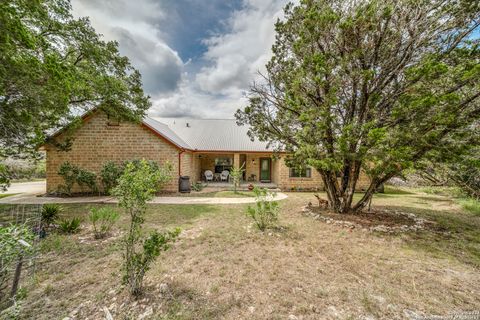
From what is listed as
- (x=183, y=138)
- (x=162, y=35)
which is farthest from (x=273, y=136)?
(x=183, y=138)

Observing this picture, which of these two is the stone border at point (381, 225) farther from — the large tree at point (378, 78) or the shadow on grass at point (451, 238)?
the large tree at point (378, 78)

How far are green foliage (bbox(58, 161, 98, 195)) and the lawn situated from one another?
236 inches

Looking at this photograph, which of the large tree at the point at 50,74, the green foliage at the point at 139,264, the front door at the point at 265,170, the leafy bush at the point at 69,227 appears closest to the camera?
the green foliage at the point at 139,264

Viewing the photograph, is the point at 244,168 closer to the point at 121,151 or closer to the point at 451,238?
the point at 121,151

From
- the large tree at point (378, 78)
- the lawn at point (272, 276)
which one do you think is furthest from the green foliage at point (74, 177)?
the large tree at point (378, 78)

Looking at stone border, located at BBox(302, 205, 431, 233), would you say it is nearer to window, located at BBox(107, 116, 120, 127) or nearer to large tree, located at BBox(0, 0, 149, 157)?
large tree, located at BBox(0, 0, 149, 157)

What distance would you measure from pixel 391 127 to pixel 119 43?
11.5 metres

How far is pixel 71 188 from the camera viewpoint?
10930mm

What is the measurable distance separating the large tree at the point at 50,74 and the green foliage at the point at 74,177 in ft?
7.68

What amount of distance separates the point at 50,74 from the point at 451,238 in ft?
37.5

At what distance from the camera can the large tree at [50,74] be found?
15.1 feet

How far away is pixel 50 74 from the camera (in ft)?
16.8

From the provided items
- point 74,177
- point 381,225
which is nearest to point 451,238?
point 381,225

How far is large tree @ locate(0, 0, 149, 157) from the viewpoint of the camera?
15.1 feet
